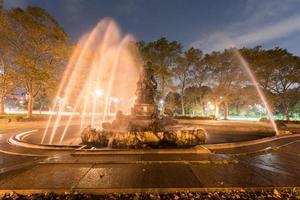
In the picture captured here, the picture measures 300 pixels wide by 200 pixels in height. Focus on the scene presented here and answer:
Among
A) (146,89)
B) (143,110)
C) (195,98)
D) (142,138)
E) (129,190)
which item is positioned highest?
(195,98)

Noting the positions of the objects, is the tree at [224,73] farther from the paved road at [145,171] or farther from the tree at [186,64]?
the paved road at [145,171]

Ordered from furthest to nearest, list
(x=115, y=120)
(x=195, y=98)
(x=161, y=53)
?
(x=195, y=98) < (x=161, y=53) < (x=115, y=120)

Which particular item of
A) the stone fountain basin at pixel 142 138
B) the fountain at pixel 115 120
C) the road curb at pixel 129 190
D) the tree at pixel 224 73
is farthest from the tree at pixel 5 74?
the tree at pixel 224 73

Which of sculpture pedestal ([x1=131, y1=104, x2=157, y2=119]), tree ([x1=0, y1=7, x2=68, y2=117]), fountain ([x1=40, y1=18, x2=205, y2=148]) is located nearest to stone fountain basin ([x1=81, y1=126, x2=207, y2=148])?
fountain ([x1=40, y1=18, x2=205, y2=148])

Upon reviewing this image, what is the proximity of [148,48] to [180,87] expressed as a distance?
13.2 metres

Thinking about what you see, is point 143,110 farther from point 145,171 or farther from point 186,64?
point 186,64

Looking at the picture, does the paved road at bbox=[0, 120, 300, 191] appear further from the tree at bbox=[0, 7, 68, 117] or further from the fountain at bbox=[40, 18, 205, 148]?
the tree at bbox=[0, 7, 68, 117]

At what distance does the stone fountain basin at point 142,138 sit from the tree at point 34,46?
19002 mm

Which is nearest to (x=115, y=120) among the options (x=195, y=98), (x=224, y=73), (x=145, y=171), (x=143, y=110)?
(x=143, y=110)

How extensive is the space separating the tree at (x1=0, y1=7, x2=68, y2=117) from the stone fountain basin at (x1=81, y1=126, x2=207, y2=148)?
748 inches

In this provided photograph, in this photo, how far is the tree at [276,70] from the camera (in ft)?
109

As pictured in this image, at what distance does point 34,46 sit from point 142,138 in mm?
25442

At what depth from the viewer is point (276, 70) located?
3469 centimetres

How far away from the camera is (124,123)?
14.0 meters
